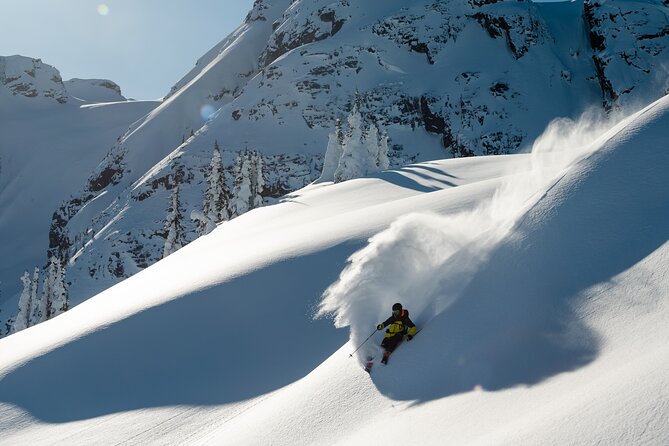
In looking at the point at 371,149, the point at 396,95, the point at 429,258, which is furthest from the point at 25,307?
the point at 396,95

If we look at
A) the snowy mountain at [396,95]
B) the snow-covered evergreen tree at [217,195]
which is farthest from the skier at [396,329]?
the snowy mountain at [396,95]

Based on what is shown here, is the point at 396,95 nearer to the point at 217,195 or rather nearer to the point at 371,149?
the point at 371,149

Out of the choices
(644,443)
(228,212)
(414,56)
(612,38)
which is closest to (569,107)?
(612,38)

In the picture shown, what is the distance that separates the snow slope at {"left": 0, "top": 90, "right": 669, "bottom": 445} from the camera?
15.4 ft

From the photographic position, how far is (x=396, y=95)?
129750 millimetres

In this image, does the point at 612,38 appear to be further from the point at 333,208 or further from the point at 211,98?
the point at 211,98

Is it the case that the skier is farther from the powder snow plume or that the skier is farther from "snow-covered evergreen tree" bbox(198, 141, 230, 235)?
"snow-covered evergreen tree" bbox(198, 141, 230, 235)

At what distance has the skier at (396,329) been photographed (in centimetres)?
721

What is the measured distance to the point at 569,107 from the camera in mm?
114688

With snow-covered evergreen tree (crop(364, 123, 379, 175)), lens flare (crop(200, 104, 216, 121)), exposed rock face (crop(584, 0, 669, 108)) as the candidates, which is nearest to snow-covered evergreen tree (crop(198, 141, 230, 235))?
snow-covered evergreen tree (crop(364, 123, 379, 175))

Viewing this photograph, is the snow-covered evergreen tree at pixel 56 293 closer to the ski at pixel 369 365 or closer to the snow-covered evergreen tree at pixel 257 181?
the snow-covered evergreen tree at pixel 257 181

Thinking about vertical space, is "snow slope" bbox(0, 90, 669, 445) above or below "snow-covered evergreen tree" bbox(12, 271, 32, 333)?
below

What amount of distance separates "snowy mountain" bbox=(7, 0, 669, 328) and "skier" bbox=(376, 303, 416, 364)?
77.2 meters

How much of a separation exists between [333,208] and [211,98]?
612ft
